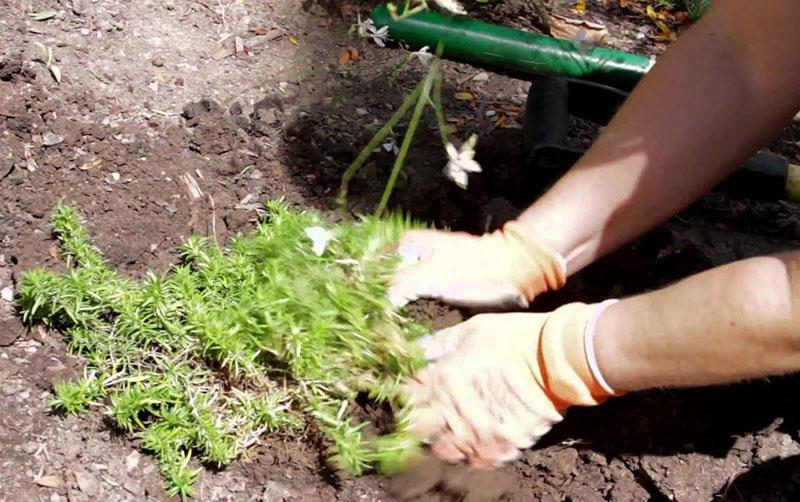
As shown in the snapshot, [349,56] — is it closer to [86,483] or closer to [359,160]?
[359,160]

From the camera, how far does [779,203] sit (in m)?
2.41


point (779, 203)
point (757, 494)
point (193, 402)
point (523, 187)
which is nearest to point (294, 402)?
point (193, 402)

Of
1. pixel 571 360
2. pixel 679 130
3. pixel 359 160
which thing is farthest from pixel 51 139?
pixel 679 130

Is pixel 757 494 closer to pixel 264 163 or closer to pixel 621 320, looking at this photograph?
pixel 621 320

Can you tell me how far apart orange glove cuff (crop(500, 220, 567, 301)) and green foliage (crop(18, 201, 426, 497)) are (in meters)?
0.24

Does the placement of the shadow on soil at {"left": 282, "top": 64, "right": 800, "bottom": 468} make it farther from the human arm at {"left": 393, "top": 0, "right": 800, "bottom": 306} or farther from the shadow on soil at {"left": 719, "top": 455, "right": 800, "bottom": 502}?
the human arm at {"left": 393, "top": 0, "right": 800, "bottom": 306}

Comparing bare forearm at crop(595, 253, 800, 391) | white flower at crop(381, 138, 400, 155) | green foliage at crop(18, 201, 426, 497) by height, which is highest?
bare forearm at crop(595, 253, 800, 391)

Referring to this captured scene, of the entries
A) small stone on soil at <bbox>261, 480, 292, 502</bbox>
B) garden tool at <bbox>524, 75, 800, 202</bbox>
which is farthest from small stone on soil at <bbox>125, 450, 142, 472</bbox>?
garden tool at <bbox>524, 75, 800, 202</bbox>

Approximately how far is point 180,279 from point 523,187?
33.1 inches

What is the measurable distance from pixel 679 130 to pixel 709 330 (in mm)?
480

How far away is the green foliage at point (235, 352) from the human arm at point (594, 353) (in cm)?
9

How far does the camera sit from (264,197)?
83.2 inches

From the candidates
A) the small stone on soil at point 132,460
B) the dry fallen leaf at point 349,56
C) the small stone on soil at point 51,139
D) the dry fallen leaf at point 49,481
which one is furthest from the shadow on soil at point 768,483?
the small stone on soil at point 51,139

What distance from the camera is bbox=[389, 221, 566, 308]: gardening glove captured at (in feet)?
5.94
